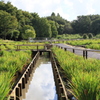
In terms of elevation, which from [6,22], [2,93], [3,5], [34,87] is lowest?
[34,87]

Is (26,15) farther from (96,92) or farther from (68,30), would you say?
Answer: (96,92)

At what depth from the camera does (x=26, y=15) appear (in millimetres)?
75062

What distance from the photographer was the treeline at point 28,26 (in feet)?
171

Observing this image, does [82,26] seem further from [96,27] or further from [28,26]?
[28,26]

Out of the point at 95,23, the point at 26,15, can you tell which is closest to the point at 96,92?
the point at 26,15

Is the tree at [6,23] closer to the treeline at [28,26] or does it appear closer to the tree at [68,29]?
the treeline at [28,26]

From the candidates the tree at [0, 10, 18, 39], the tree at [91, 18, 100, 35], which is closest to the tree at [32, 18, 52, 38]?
the tree at [0, 10, 18, 39]

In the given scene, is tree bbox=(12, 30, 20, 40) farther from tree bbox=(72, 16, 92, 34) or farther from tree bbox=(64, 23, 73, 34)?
tree bbox=(72, 16, 92, 34)

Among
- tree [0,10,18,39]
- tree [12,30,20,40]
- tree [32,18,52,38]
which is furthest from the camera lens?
tree [32,18,52,38]

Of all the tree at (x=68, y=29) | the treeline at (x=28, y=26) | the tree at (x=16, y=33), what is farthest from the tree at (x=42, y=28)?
the tree at (x=68, y=29)

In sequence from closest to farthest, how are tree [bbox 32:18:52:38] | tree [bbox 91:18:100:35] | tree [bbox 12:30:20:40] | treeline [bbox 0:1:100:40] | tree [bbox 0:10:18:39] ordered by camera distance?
1. tree [bbox 0:10:18:39]
2. treeline [bbox 0:1:100:40]
3. tree [bbox 12:30:20:40]
4. tree [bbox 32:18:52:38]
5. tree [bbox 91:18:100:35]

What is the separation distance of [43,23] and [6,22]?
19.1 meters

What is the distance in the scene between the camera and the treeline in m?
52.1

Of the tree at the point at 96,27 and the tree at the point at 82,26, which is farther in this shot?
the tree at the point at 82,26
